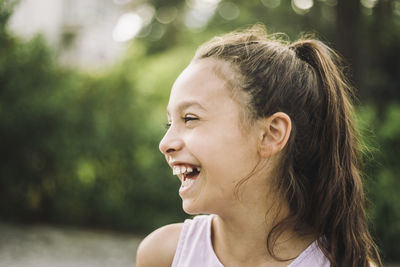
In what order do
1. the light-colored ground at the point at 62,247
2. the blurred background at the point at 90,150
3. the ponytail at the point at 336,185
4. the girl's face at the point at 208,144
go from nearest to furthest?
the girl's face at the point at 208,144, the ponytail at the point at 336,185, the light-colored ground at the point at 62,247, the blurred background at the point at 90,150

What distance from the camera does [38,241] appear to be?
21.5ft

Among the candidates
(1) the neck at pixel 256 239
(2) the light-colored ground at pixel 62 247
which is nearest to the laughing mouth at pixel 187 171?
(1) the neck at pixel 256 239

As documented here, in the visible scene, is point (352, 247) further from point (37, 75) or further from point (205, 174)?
point (37, 75)

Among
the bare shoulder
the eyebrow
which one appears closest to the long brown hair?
the eyebrow

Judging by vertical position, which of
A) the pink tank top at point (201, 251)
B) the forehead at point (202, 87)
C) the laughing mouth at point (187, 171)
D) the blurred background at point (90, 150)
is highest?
the blurred background at point (90, 150)

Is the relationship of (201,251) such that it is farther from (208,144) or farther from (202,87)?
(202,87)

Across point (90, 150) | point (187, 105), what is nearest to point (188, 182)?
point (187, 105)

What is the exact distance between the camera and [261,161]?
1.63 meters

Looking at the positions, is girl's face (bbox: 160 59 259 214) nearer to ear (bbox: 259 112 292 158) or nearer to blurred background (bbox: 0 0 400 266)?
ear (bbox: 259 112 292 158)

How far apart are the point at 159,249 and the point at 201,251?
0.17 meters

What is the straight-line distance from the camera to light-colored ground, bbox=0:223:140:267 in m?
5.80

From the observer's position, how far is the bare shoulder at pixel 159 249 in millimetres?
1750

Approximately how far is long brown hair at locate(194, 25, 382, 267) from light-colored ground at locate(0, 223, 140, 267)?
4714mm

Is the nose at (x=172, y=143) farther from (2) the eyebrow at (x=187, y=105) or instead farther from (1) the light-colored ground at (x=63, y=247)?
(1) the light-colored ground at (x=63, y=247)
